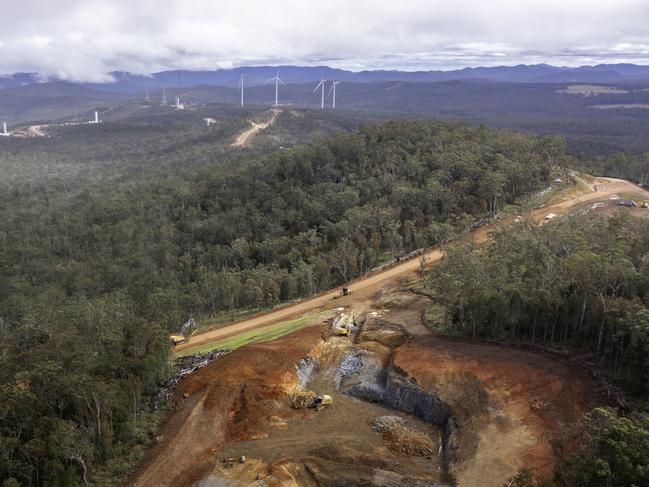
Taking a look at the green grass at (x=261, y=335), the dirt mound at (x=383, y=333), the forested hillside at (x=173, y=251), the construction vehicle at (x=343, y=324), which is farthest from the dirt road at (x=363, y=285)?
the dirt mound at (x=383, y=333)

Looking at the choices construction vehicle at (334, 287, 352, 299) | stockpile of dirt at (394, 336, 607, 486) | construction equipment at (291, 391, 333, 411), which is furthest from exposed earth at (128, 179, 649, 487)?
construction vehicle at (334, 287, 352, 299)

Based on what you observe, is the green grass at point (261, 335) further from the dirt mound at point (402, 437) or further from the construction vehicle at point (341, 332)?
the dirt mound at point (402, 437)

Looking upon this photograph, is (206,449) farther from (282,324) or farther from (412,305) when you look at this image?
(412,305)

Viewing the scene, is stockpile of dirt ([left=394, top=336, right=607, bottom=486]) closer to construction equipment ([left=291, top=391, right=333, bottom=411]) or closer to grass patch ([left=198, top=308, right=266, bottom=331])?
construction equipment ([left=291, top=391, right=333, bottom=411])

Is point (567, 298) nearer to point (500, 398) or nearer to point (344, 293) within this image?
point (500, 398)

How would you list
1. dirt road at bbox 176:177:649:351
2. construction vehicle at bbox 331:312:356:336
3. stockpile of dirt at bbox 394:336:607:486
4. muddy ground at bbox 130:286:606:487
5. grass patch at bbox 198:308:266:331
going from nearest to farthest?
1. stockpile of dirt at bbox 394:336:607:486
2. muddy ground at bbox 130:286:606:487
3. construction vehicle at bbox 331:312:356:336
4. dirt road at bbox 176:177:649:351
5. grass patch at bbox 198:308:266:331

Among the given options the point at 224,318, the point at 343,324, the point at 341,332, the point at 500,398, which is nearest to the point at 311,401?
the point at 341,332
